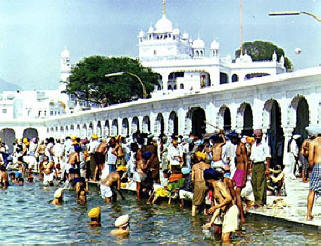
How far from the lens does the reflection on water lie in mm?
10820

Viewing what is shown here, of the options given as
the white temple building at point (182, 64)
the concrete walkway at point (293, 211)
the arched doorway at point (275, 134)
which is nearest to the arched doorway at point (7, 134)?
the white temple building at point (182, 64)

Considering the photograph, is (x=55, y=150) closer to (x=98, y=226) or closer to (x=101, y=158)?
(x=101, y=158)

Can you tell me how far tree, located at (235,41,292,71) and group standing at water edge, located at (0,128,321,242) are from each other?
279 ft

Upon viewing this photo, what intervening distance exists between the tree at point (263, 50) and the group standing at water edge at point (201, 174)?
8498 cm

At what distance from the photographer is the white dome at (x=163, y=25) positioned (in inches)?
4067

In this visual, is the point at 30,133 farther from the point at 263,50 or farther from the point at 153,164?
the point at 153,164

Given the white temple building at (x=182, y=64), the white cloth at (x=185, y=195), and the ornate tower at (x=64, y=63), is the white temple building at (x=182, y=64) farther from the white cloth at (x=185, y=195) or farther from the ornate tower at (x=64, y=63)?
the white cloth at (x=185, y=195)

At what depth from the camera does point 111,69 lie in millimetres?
67062

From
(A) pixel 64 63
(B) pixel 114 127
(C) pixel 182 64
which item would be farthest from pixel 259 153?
(A) pixel 64 63

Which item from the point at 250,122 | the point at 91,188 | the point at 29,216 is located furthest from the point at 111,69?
the point at 29,216

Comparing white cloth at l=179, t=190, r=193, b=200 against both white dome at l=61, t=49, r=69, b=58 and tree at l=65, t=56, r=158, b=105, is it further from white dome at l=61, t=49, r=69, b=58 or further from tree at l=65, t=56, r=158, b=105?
white dome at l=61, t=49, r=69, b=58

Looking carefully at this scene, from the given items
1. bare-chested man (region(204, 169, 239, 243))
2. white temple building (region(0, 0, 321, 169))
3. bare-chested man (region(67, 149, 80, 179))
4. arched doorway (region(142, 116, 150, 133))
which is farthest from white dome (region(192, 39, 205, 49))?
bare-chested man (region(204, 169, 239, 243))

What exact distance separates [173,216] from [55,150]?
36.9ft

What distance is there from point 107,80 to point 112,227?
53567 millimetres
